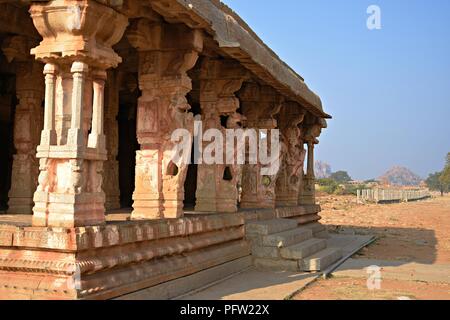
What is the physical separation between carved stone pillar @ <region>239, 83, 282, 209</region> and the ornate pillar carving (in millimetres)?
4010

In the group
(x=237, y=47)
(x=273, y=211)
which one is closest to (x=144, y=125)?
(x=237, y=47)

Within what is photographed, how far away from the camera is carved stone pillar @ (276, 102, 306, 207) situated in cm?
1270

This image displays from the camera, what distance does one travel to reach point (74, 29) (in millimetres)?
4859

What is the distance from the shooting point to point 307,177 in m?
15.2

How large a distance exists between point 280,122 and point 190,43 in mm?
6495

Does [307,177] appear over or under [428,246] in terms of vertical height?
over

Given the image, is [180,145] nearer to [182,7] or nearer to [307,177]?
[182,7]

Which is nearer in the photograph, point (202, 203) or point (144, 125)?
point (144, 125)

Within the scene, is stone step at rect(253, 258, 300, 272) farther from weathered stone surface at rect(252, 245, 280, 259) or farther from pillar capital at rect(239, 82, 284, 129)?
pillar capital at rect(239, 82, 284, 129)

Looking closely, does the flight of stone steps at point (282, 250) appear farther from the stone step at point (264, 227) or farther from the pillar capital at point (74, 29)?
the pillar capital at point (74, 29)

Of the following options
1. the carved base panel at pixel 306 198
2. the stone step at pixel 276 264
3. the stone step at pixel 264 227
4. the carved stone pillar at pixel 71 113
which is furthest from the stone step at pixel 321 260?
→ the carved base panel at pixel 306 198

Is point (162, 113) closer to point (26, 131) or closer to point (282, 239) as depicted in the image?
point (26, 131)

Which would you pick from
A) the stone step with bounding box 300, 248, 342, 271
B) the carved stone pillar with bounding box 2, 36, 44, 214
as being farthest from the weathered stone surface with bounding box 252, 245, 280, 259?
the carved stone pillar with bounding box 2, 36, 44, 214

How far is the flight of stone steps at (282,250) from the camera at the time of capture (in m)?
8.24
